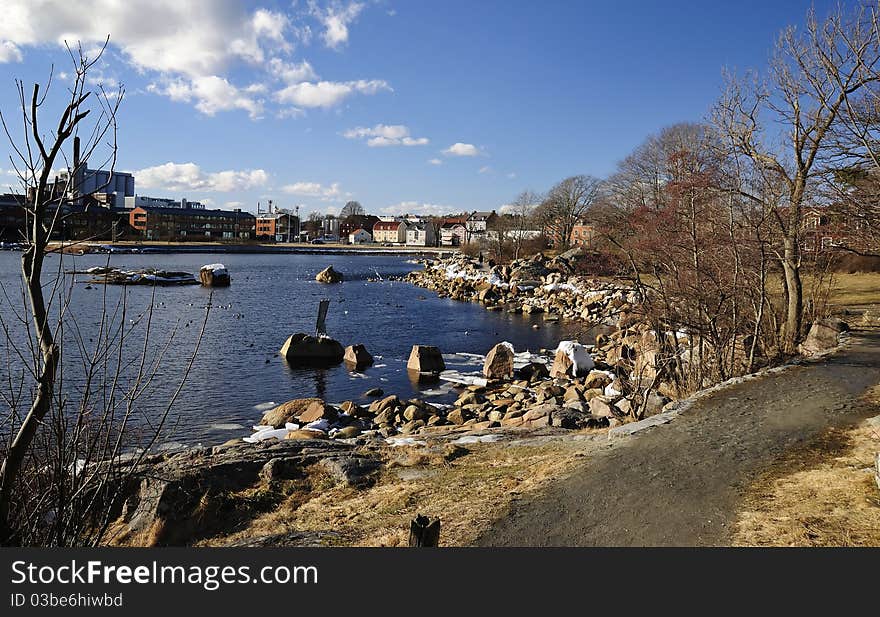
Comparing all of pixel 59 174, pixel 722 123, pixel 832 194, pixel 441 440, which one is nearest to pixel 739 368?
pixel 832 194

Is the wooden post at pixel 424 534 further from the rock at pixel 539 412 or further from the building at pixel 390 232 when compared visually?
the building at pixel 390 232

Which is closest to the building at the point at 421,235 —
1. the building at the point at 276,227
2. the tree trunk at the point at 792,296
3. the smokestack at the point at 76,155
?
the building at the point at 276,227

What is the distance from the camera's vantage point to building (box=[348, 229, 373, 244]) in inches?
6727

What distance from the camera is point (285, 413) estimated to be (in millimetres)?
16297

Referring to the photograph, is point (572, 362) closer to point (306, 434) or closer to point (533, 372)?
point (533, 372)

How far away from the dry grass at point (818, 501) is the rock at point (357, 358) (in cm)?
1702

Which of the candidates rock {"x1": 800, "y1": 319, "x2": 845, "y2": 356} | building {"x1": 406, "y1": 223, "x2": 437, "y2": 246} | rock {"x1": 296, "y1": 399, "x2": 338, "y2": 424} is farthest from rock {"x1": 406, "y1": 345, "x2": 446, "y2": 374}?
building {"x1": 406, "y1": 223, "x2": 437, "y2": 246}

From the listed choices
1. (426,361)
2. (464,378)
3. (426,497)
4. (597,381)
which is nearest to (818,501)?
(426,497)

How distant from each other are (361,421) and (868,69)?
12.8 metres

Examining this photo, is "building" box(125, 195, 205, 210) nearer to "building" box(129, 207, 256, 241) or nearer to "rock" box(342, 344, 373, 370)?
"building" box(129, 207, 256, 241)

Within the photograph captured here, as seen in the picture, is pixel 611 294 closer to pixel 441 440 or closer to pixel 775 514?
pixel 441 440

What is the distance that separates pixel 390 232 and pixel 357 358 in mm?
149044

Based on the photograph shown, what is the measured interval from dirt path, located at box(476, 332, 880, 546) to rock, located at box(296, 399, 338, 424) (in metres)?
8.37

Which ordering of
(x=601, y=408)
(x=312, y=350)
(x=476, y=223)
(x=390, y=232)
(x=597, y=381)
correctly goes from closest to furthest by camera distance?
1. (x=601, y=408)
2. (x=597, y=381)
3. (x=312, y=350)
4. (x=476, y=223)
5. (x=390, y=232)
